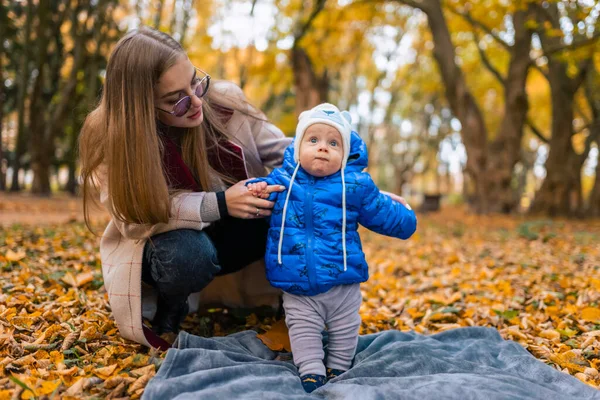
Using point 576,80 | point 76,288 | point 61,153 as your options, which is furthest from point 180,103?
point 61,153

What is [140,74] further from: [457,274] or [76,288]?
[457,274]

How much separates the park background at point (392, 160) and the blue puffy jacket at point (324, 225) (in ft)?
2.23

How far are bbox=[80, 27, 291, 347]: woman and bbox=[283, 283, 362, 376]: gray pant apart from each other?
46 cm

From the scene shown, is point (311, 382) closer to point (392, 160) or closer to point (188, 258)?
point (188, 258)

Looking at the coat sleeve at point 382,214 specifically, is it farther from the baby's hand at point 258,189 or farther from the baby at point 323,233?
the baby's hand at point 258,189

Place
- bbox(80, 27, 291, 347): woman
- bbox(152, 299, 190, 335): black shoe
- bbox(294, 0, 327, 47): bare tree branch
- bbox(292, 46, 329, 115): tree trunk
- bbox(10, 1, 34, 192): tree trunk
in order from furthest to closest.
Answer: bbox(10, 1, 34, 192): tree trunk
bbox(292, 46, 329, 115): tree trunk
bbox(294, 0, 327, 47): bare tree branch
bbox(152, 299, 190, 335): black shoe
bbox(80, 27, 291, 347): woman

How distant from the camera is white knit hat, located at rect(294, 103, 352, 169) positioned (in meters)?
2.28

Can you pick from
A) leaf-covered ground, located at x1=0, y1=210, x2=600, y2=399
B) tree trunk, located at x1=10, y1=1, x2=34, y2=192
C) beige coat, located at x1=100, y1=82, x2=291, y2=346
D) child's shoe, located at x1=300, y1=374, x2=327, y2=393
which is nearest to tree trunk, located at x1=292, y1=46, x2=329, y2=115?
leaf-covered ground, located at x1=0, y1=210, x2=600, y2=399

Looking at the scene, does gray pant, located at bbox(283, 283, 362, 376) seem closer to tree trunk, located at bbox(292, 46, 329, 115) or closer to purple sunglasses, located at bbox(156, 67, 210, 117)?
Result: purple sunglasses, located at bbox(156, 67, 210, 117)

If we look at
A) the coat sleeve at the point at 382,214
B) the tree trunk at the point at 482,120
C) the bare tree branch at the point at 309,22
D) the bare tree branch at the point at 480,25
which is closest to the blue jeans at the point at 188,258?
the coat sleeve at the point at 382,214

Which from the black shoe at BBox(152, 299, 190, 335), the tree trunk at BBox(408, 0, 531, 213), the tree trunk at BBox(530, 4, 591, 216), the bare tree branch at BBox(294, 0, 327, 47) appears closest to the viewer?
the black shoe at BBox(152, 299, 190, 335)

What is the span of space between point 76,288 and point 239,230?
4.26 feet

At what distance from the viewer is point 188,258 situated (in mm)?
2285

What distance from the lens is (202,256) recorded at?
232 centimetres
